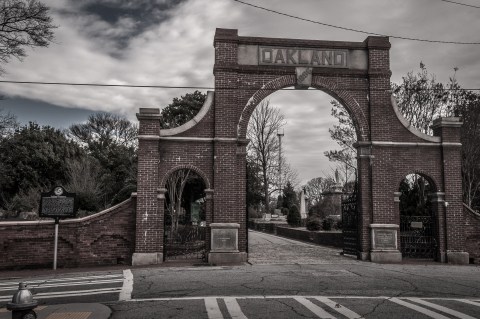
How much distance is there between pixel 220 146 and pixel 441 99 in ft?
52.1

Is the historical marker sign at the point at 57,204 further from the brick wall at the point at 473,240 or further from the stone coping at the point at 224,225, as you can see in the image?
the brick wall at the point at 473,240

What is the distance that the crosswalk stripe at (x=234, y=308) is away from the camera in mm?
7133

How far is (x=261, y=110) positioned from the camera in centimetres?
4522

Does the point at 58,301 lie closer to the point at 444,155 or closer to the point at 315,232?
the point at 444,155

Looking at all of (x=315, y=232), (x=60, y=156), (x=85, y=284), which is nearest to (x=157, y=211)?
(x=85, y=284)

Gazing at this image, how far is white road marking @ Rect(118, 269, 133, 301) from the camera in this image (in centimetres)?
895

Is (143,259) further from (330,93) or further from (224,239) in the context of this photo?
(330,93)

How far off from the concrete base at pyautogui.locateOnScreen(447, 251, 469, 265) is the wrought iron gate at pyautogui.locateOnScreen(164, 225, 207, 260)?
9058 mm

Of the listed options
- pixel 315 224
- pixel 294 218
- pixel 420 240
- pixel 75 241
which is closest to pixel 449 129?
pixel 420 240

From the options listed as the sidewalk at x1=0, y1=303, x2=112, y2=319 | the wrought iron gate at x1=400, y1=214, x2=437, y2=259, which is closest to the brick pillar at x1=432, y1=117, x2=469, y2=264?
the wrought iron gate at x1=400, y1=214, x2=437, y2=259

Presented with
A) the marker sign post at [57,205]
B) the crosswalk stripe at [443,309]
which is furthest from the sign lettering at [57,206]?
the crosswalk stripe at [443,309]

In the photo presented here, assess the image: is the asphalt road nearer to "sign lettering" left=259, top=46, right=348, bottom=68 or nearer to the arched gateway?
the arched gateway

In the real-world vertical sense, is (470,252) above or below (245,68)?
below

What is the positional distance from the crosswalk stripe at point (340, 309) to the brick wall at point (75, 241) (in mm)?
8539
